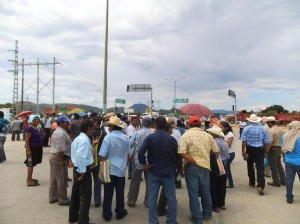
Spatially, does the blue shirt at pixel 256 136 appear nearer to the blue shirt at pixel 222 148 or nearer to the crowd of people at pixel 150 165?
the crowd of people at pixel 150 165

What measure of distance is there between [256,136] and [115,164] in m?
4.03

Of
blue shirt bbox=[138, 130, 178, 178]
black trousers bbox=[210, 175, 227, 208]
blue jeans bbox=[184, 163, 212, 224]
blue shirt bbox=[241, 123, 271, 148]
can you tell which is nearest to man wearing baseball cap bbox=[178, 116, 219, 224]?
blue jeans bbox=[184, 163, 212, 224]

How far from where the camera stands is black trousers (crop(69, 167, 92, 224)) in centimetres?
533

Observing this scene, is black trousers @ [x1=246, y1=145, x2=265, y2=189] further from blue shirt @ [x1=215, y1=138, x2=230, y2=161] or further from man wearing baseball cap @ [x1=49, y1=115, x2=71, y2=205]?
man wearing baseball cap @ [x1=49, y1=115, x2=71, y2=205]

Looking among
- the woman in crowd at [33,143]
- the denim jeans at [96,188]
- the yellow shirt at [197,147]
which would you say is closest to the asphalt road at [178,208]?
the denim jeans at [96,188]

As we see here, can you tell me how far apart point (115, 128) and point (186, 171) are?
1.52 metres

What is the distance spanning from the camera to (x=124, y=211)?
5.90 m

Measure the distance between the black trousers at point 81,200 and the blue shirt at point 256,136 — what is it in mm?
4462

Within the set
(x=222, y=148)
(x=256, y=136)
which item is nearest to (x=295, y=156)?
(x=256, y=136)

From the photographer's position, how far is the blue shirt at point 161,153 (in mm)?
5273

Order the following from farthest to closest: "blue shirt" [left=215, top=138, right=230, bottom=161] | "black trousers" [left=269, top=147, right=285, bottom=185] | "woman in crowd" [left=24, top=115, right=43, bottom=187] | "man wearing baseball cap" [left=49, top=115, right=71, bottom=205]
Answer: "black trousers" [left=269, top=147, right=285, bottom=185]
"woman in crowd" [left=24, top=115, right=43, bottom=187]
"blue shirt" [left=215, top=138, right=230, bottom=161]
"man wearing baseball cap" [left=49, top=115, right=71, bottom=205]

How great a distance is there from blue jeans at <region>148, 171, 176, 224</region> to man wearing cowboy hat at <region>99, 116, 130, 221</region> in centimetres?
67

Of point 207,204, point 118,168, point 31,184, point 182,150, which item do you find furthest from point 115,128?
point 31,184

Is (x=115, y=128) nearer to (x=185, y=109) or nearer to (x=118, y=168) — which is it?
(x=118, y=168)
